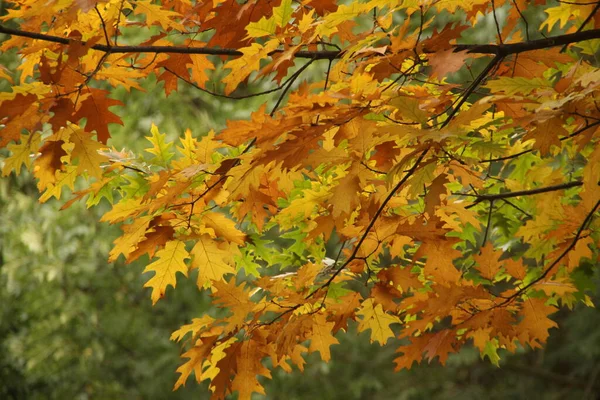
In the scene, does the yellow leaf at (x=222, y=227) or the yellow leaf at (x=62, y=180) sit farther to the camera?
the yellow leaf at (x=62, y=180)

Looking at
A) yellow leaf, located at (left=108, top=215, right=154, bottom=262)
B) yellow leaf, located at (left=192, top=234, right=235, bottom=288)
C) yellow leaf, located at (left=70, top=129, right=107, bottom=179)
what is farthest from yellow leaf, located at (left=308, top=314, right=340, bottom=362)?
yellow leaf, located at (left=70, top=129, right=107, bottom=179)

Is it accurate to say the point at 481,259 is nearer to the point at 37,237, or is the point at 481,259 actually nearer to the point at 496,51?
the point at 496,51

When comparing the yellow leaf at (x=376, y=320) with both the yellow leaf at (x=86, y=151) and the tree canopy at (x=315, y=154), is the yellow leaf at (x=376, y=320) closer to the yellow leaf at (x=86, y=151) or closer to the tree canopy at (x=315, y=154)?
the tree canopy at (x=315, y=154)

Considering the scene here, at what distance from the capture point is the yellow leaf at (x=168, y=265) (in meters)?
1.91

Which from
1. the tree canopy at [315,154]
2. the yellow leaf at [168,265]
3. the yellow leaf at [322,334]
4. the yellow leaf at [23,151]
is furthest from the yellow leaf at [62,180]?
the yellow leaf at [322,334]

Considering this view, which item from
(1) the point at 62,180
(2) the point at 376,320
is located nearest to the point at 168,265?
(1) the point at 62,180

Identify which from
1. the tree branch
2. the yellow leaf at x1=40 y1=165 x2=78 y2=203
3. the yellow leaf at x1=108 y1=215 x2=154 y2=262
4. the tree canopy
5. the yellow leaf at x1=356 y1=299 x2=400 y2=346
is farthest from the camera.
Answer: the yellow leaf at x1=356 y1=299 x2=400 y2=346

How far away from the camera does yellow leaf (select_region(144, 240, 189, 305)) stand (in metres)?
1.91

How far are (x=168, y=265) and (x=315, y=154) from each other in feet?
1.81

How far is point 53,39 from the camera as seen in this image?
1.71 metres

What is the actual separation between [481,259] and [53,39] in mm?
1345

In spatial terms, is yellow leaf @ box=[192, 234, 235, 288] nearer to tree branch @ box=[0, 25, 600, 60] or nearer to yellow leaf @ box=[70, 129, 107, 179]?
yellow leaf @ box=[70, 129, 107, 179]

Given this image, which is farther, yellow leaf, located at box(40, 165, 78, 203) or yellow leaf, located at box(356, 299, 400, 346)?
yellow leaf, located at box(356, 299, 400, 346)

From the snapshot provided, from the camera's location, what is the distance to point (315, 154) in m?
1.64
